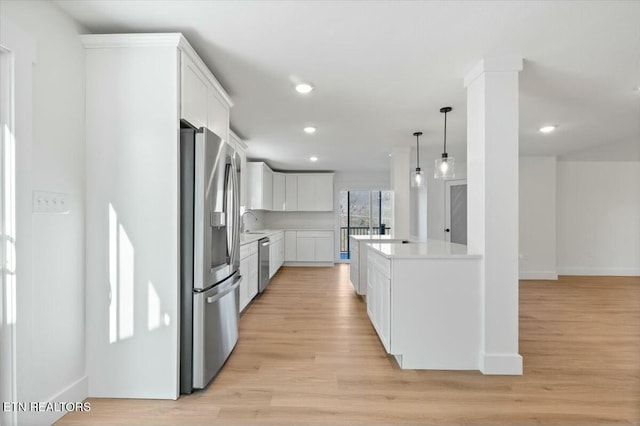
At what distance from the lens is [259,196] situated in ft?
20.3

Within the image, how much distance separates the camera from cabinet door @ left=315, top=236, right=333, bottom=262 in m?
7.54

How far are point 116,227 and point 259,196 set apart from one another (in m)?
4.18

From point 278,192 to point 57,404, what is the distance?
19.3 feet

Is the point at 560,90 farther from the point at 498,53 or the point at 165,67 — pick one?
the point at 165,67

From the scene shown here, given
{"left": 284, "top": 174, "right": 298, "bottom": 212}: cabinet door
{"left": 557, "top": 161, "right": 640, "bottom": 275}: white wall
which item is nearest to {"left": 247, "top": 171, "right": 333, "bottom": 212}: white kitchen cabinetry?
{"left": 284, "top": 174, "right": 298, "bottom": 212}: cabinet door

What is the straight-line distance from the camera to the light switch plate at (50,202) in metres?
1.67

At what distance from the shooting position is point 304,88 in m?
2.85

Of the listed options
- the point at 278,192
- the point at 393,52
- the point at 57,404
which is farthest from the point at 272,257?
the point at 393,52

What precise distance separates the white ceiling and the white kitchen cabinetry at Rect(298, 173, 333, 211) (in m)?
3.63

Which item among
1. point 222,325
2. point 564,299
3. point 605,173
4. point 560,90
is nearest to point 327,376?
point 222,325

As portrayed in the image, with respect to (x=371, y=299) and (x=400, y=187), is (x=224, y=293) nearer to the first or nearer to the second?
(x=371, y=299)

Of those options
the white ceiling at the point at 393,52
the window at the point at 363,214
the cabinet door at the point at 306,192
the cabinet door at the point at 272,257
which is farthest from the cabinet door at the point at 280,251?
the white ceiling at the point at 393,52

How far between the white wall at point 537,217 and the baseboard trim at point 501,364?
4364 millimetres

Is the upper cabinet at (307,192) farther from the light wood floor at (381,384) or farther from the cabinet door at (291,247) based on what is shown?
the light wood floor at (381,384)
